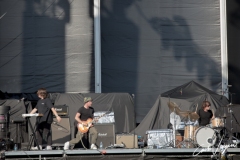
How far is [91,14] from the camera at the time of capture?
20734 millimetres

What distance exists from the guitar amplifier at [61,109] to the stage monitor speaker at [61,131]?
194mm

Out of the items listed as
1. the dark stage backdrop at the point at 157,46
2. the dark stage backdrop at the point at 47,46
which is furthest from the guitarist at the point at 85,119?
the dark stage backdrop at the point at 157,46

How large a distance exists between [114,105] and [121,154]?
191 inches

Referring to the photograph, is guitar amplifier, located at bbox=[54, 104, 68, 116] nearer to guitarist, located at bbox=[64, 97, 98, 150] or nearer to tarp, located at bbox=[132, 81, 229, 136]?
guitarist, located at bbox=[64, 97, 98, 150]

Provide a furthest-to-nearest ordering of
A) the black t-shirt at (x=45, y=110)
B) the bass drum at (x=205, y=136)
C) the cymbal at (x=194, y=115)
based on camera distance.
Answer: the cymbal at (x=194, y=115), the black t-shirt at (x=45, y=110), the bass drum at (x=205, y=136)

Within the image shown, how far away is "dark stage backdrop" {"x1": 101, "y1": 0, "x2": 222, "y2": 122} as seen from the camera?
20891mm

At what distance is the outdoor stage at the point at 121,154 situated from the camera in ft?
45.0

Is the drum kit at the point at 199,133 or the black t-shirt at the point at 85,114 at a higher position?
the black t-shirt at the point at 85,114

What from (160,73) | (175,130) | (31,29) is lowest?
→ (175,130)

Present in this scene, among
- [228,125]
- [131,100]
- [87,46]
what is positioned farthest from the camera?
[87,46]

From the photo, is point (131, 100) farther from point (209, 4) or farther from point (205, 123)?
point (209, 4)

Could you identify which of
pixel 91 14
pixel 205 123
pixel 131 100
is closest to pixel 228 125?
pixel 205 123

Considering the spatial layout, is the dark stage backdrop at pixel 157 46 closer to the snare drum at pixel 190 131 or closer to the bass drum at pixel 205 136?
the snare drum at pixel 190 131

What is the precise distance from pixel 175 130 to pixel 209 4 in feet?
21.2
